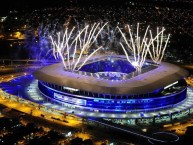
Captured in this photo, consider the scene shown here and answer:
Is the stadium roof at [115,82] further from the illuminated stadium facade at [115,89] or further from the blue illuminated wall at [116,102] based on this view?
the blue illuminated wall at [116,102]

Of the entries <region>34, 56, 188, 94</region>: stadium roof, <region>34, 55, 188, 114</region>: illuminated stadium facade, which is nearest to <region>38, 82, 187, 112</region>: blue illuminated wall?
<region>34, 55, 188, 114</region>: illuminated stadium facade

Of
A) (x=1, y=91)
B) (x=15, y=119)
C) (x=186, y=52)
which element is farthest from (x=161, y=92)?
(x=186, y=52)

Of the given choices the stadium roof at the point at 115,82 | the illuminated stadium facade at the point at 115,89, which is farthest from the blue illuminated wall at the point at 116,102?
the stadium roof at the point at 115,82

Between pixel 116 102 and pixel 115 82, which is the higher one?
pixel 115 82

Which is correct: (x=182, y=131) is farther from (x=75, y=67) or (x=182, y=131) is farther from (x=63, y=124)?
(x=75, y=67)

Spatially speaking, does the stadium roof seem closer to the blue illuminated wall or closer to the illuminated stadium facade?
the illuminated stadium facade

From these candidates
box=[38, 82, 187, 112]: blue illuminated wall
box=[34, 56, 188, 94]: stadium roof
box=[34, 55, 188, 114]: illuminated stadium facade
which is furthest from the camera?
box=[38, 82, 187, 112]: blue illuminated wall

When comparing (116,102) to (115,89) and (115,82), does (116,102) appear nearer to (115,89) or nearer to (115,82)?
(115,89)

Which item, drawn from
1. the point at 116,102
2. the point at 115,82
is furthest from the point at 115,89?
the point at 115,82
